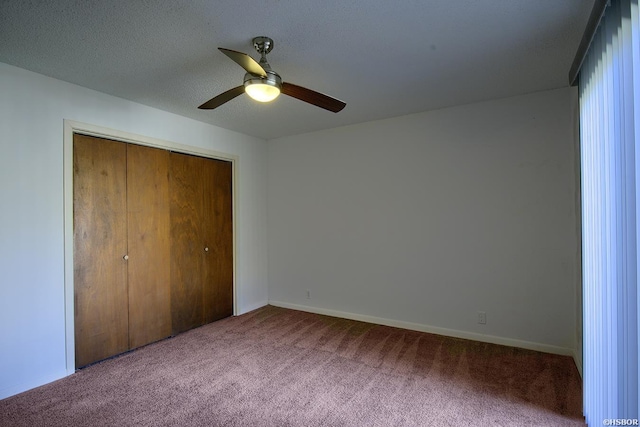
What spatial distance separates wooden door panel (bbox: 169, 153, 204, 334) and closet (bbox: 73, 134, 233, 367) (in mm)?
11

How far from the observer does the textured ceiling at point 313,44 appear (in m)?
1.76

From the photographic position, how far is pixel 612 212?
1.56 metres

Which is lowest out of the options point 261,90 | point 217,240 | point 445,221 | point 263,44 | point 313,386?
point 313,386

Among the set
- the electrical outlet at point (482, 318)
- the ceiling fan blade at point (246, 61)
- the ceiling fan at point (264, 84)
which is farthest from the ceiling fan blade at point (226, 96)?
the electrical outlet at point (482, 318)

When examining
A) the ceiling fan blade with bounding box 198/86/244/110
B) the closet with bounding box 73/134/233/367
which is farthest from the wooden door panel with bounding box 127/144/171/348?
the ceiling fan blade with bounding box 198/86/244/110

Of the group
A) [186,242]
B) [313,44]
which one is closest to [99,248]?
[186,242]

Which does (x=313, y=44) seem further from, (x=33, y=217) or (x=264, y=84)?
(x=33, y=217)

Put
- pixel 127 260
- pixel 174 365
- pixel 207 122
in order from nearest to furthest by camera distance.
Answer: pixel 174 365, pixel 127 260, pixel 207 122

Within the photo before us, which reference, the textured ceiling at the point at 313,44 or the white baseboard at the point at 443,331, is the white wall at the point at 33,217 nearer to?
the textured ceiling at the point at 313,44

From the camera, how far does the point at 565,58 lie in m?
2.35

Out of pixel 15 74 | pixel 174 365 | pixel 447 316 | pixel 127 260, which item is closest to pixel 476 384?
pixel 447 316

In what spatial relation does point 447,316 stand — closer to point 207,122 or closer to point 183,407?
point 183,407

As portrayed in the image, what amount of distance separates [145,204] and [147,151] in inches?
21.9

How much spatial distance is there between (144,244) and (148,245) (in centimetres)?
4
